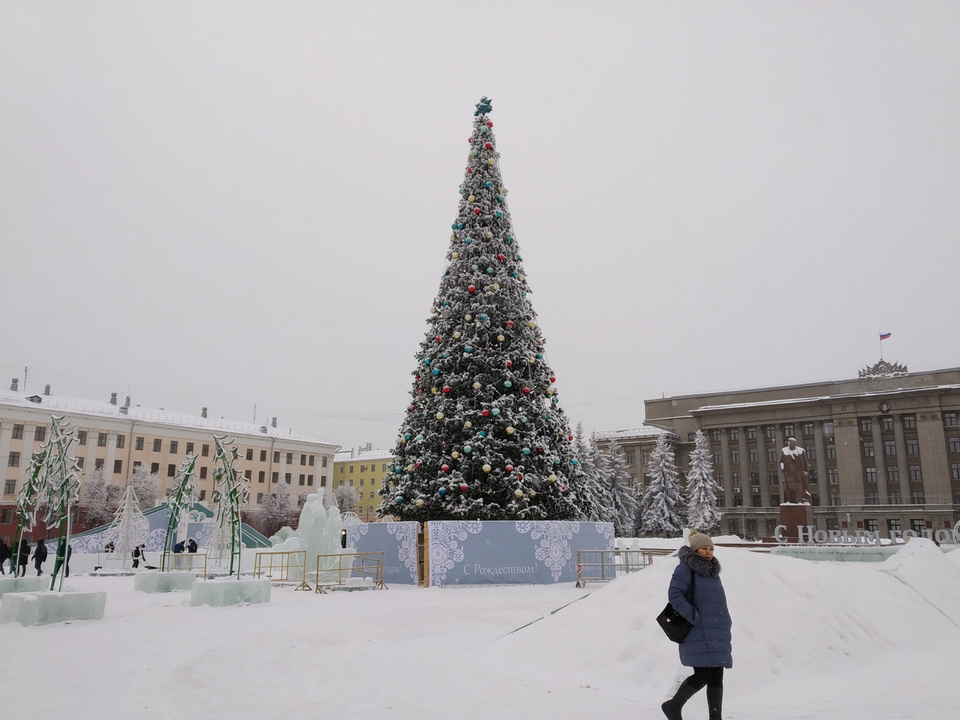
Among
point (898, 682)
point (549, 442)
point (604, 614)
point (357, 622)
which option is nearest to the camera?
point (898, 682)

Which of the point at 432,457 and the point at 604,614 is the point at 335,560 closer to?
the point at 432,457

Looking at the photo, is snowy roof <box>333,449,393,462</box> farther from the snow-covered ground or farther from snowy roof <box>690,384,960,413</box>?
the snow-covered ground

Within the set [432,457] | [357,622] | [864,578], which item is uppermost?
[432,457]

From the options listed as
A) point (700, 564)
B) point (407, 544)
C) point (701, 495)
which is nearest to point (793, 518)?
point (407, 544)

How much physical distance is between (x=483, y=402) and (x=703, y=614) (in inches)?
623

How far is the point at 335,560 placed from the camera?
22234 mm

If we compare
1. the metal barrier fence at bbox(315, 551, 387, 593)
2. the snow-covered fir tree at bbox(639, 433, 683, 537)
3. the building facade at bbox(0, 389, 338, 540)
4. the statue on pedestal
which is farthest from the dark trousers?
the snow-covered fir tree at bbox(639, 433, 683, 537)

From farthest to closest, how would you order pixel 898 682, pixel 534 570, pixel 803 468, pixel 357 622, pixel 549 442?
1. pixel 803 468
2. pixel 549 442
3. pixel 534 570
4. pixel 357 622
5. pixel 898 682

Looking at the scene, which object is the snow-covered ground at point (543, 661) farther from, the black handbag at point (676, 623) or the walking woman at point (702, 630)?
the black handbag at point (676, 623)

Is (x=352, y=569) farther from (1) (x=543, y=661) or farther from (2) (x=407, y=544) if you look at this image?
(1) (x=543, y=661)

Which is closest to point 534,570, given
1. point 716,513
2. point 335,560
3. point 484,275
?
point 335,560

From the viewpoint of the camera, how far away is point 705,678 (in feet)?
18.8

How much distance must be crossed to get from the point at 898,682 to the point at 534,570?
13.3m

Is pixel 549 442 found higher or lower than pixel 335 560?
higher
